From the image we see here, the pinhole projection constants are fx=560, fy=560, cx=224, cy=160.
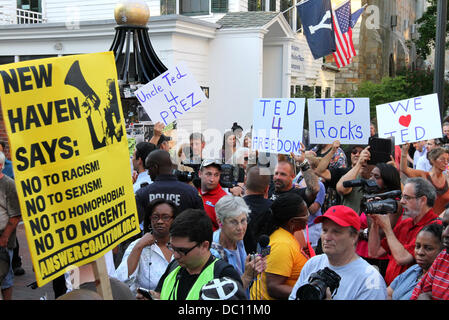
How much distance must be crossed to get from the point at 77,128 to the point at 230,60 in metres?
14.5

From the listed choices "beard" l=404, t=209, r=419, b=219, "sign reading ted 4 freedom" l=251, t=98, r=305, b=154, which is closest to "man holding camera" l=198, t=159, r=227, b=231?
"sign reading ted 4 freedom" l=251, t=98, r=305, b=154

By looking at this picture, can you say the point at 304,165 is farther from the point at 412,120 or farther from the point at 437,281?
the point at 437,281

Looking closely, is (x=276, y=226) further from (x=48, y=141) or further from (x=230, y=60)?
(x=230, y=60)

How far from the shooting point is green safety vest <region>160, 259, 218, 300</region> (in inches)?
119

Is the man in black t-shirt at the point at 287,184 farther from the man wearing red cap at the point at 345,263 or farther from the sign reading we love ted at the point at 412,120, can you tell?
the man wearing red cap at the point at 345,263

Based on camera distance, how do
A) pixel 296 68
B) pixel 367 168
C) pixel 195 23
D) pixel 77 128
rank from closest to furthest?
pixel 77 128
pixel 367 168
pixel 195 23
pixel 296 68

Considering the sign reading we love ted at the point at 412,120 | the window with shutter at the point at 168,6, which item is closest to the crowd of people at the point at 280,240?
the sign reading we love ted at the point at 412,120

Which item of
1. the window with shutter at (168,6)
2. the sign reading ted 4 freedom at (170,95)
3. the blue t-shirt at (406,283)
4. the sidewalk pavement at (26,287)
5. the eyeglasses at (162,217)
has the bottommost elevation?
the sidewalk pavement at (26,287)

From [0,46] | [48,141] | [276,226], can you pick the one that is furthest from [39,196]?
[0,46]

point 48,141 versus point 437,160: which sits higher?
point 48,141

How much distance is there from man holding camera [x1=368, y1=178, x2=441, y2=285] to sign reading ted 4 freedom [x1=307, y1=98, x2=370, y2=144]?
9.10 ft

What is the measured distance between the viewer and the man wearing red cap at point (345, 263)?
10.4 feet

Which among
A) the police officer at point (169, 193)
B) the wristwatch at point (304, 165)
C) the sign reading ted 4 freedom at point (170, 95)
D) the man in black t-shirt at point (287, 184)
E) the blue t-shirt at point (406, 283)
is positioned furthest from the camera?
the sign reading ted 4 freedom at point (170, 95)

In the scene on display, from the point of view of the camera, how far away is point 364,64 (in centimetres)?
2812
